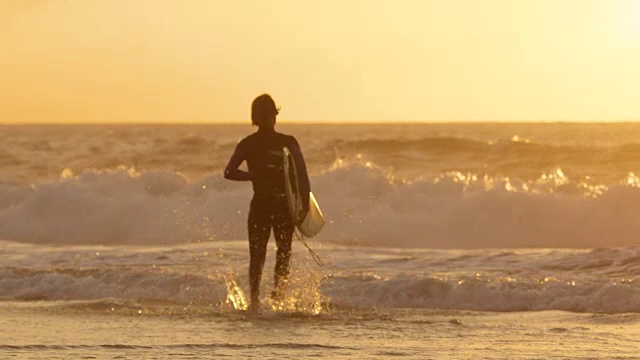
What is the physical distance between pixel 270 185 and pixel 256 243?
49cm

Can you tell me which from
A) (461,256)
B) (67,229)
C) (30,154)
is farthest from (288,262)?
(30,154)

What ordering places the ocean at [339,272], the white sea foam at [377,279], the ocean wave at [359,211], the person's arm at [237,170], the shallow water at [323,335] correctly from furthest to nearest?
the ocean wave at [359,211], the white sea foam at [377,279], the person's arm at [237,170], the ocean at [339,272], the shallow water at [323,335]

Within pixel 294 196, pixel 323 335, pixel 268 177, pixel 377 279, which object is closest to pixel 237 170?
pixel 268 177

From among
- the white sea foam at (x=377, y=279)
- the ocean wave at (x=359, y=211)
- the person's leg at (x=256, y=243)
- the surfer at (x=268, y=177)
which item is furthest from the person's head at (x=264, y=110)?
the ocean wave at (x=359, y=211)

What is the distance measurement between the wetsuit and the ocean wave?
901cm

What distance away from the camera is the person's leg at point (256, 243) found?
10.7 metres

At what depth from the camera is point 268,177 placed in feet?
34.8

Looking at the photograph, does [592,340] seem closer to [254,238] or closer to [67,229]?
[254,238]

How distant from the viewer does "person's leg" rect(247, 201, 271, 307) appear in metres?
10.7

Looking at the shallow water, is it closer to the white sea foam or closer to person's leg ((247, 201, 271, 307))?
person's leg ((247, 201, 271, 307))

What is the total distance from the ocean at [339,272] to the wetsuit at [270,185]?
52cm

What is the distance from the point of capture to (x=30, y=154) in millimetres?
45812

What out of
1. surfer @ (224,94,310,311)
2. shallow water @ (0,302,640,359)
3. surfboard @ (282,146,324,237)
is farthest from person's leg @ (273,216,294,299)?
shallow water @ (0,302,640,359)

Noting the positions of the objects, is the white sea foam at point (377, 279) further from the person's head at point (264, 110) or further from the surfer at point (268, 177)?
the person's head at point (264, 110)
